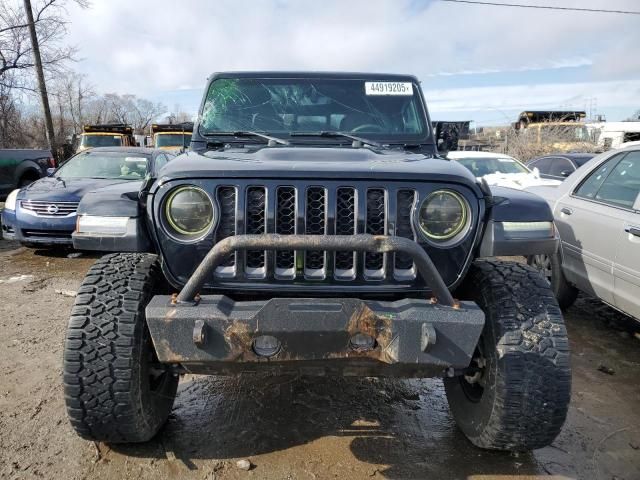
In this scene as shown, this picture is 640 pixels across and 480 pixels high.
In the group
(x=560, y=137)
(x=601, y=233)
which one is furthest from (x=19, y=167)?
(x=560, y=137)

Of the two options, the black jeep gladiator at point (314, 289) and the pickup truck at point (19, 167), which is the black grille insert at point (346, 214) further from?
the pickup truck at point (19, 167)

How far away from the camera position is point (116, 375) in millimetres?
2227

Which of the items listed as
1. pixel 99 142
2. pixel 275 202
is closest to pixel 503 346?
pixel 275 202

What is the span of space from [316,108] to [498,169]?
7.07 metres

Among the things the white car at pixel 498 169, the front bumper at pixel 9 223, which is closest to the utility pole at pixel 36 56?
the front bumper at pixel 9 223

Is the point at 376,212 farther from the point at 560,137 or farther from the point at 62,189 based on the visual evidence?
the point at 560,137

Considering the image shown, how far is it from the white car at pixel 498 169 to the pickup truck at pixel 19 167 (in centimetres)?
841

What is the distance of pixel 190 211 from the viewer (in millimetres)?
2252

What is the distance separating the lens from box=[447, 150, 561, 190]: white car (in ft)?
29.0

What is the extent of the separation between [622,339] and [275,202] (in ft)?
12.0

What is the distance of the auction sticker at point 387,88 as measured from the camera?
3475mm

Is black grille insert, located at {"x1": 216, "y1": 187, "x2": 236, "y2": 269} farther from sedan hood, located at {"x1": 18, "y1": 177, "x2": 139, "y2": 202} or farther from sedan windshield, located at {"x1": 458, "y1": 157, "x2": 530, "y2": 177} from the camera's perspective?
sedan windshield, located at {"x1": 458, "y1": 157, "x2": 530, "y2": 177}

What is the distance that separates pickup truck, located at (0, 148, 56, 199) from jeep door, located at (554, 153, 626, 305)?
9.80m

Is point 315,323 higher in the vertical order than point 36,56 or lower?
lower
